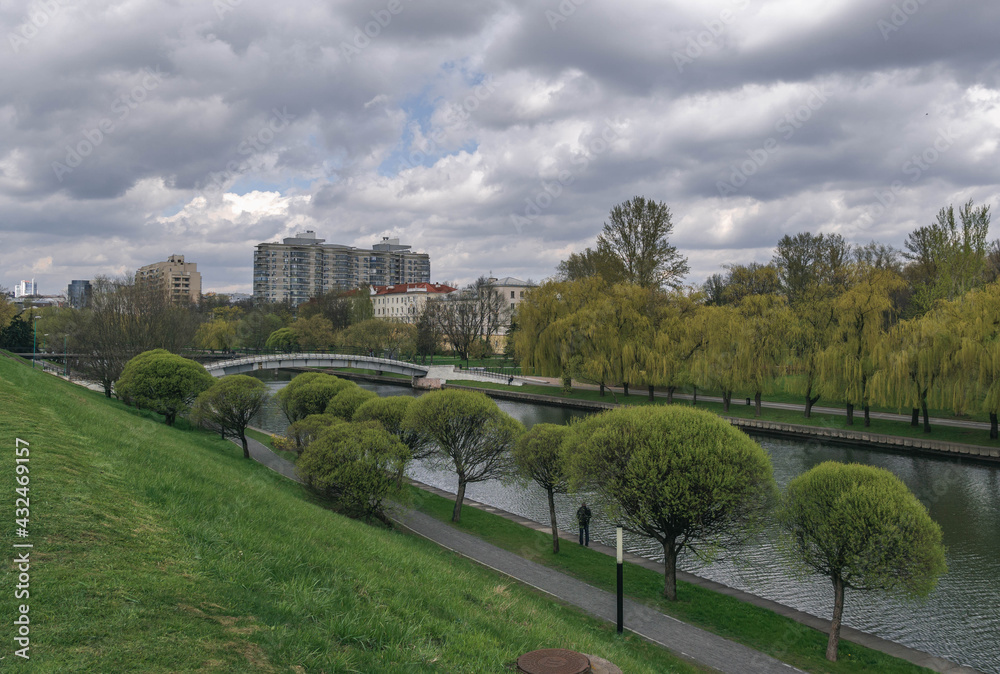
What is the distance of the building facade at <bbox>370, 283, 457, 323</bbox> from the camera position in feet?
479

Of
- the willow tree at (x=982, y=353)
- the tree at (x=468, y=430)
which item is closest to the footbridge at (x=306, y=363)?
the tree at (x=468, y=430)

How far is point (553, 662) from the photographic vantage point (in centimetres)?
802

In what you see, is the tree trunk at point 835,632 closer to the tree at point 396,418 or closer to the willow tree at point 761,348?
the tree at point 396,418

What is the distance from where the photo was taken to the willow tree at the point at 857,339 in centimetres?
4000

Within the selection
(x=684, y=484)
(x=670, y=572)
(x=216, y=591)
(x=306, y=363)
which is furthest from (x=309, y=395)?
(x=306, y=363)

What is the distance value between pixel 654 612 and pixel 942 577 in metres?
10.8

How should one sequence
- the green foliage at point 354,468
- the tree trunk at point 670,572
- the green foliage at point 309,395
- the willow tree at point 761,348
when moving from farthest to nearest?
the willow tree at point 761,348 → the green foliage at point 309,395 → the green foliage at point 354,468 → the tree trunk at point 670,572

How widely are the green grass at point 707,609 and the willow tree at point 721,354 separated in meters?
29.9

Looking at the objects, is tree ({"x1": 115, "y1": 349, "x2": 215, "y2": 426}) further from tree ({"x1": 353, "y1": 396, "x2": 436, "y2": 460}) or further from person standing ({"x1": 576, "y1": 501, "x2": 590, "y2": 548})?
person standing ({"x1": 576, "y1": 501, "x2": 590, "y2": 548})

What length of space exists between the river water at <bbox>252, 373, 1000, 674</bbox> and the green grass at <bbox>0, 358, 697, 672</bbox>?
7.46 metres

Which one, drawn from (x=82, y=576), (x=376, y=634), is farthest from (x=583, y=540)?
(x=82, y=576)

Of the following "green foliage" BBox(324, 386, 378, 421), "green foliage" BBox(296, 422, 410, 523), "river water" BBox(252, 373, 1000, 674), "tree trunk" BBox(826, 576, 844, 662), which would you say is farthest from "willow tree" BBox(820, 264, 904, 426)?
"green foliage" BBox(296, 422, 410, 523)

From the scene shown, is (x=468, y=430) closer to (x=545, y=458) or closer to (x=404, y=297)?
(x=545, y=458)

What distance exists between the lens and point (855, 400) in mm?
40062
